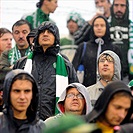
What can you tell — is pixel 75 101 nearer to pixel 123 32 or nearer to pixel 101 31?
pixel 101 31

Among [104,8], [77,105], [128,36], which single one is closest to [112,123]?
[77,105]

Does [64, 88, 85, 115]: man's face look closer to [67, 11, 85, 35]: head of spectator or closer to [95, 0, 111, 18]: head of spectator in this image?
[67, 11, 85, 35]: head of spectator

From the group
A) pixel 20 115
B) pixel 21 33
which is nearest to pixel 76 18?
pixel 21 33

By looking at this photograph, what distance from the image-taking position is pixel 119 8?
14.4 metres

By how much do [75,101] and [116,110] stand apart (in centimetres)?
206

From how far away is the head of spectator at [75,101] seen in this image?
9.69 meters

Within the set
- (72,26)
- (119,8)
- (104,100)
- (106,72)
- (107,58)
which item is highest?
(119,8)

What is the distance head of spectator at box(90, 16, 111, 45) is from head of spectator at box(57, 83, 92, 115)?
3.39m

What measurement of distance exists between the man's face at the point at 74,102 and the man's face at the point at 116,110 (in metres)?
1.92

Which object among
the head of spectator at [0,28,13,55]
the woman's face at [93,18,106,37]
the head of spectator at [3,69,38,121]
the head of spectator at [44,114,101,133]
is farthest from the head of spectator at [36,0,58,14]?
the head of spectator at [44,114,101,133]

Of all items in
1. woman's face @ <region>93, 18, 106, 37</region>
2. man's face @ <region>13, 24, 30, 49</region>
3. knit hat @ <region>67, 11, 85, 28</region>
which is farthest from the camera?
knit hat @ <region>67, 11, 85, 28</region>

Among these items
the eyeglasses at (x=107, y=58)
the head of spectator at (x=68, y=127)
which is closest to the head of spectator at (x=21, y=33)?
the eyeglasses at (x=107, y=58)

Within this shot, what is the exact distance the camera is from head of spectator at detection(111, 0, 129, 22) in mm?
14336

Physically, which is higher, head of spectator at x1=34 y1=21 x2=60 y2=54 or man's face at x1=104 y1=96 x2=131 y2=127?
head of spectator at x1=34 y1=21 x2=60 y2=54
